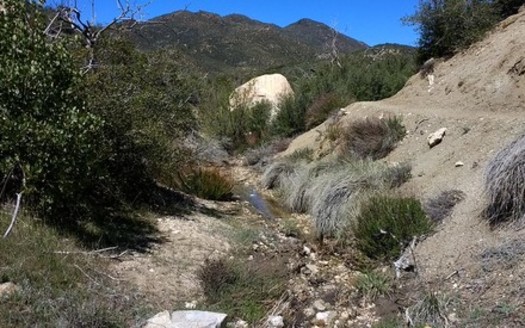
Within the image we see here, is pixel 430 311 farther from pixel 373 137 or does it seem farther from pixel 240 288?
pixel 373 137

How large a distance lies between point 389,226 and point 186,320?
11.4 feet

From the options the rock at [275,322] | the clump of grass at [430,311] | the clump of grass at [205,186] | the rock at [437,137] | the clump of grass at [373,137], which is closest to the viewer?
the clump of grass at [430,311]

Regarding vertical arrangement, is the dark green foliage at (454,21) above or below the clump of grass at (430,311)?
above

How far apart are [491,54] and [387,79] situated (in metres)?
5.88

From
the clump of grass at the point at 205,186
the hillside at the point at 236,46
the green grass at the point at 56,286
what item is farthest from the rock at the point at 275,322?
the hillside at the point at 236,46

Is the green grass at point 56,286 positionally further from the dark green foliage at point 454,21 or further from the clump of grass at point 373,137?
the dark green foliage at point 454,21

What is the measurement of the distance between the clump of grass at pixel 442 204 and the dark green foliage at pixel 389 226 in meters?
0.15

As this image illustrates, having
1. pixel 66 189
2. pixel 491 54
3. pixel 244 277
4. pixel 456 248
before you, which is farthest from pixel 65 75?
pixel 491 54

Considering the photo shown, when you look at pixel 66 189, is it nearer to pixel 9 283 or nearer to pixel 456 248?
pixel 9 283

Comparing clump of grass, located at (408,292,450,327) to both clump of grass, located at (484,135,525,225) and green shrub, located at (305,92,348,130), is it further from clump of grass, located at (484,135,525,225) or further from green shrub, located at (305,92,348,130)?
green shrub, located at (305,92,348,130)

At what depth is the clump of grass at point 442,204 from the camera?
24.6ft

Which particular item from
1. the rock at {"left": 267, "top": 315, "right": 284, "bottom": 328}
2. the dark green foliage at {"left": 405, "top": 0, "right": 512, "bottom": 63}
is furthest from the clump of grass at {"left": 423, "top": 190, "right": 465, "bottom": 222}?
the dark green foliage at {"left": 405, "top": 0, "right": 512, "bottom": 63}

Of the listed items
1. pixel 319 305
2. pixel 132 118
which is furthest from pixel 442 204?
pixel 132 118

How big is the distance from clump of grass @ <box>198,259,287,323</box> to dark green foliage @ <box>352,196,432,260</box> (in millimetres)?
1344
